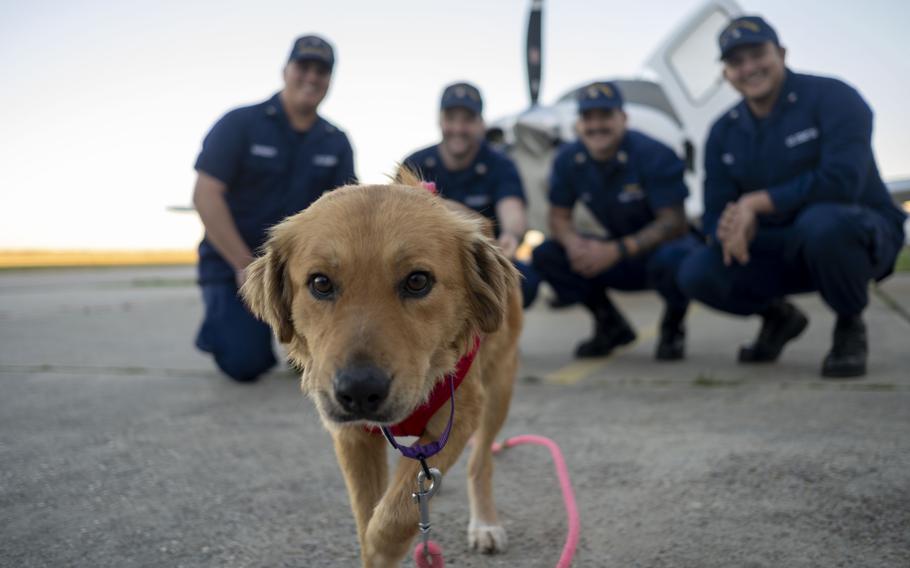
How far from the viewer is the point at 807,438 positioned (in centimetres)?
313

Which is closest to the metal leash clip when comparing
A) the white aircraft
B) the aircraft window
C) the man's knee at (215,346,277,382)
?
the man's knee at (215,346,277,382)

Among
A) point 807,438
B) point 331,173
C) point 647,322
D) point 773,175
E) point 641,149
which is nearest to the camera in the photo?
point 807,438

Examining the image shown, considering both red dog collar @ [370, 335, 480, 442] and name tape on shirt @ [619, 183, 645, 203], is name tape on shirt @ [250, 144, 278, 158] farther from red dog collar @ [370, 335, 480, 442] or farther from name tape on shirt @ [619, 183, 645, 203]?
red dog collar @ [370, 335, 480, 442]

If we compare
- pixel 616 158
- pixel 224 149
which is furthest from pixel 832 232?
pixel 224 149

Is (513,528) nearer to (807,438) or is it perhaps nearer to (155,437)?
(807,438)

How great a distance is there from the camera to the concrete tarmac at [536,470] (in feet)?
7.05

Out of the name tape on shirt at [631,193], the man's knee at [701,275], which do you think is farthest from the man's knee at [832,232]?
the name tape on shirt at [631,193]

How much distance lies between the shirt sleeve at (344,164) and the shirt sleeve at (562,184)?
1785mm

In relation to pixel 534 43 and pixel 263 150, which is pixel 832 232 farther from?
pixel 534 43

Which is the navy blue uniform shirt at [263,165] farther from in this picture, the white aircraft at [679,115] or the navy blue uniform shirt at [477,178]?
the white aircraft at [679,115]

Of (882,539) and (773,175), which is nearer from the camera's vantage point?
(882,539)

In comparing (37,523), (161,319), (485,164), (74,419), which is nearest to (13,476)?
(37,523)

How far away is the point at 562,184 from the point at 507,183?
28.4 inches

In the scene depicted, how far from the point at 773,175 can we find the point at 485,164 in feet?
7.09
